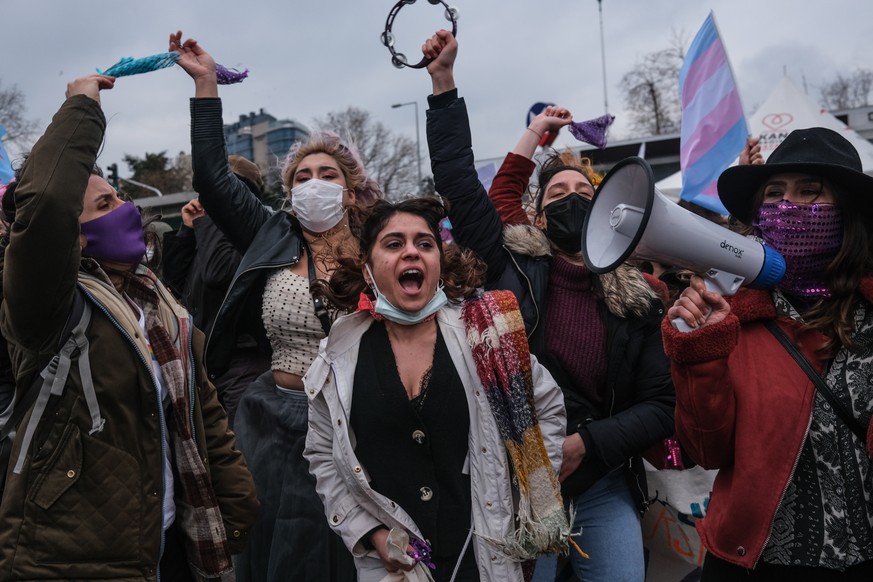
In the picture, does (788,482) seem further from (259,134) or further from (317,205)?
(259,134)

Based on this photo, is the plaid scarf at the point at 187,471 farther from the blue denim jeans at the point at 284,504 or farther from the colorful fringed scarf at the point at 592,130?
the colorful fringed scarf at the point at 592,130

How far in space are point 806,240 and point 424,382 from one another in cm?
127

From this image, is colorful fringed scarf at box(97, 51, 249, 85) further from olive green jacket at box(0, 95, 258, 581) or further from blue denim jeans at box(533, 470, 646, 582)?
blue denim jeans at box(533, 470, 646, 582)

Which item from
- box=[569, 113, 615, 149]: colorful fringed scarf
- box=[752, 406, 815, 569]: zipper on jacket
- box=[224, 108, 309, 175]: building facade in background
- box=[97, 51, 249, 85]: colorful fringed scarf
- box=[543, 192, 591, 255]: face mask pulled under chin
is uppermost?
box=[224, 108, 309, 175]: building facade in background

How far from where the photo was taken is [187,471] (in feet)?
7.98

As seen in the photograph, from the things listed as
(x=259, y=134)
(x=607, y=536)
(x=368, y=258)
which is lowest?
(x=607, y=536)

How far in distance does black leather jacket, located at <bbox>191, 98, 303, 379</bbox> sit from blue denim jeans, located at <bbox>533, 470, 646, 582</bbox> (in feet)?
5.29

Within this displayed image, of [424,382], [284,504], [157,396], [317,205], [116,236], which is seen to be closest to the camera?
[157,396]

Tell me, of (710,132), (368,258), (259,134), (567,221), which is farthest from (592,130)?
(259,134)

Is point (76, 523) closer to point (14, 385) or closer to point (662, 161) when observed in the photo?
point (14, 385)

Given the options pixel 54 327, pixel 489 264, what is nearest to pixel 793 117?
pixel 489 264

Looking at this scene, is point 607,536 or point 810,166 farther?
point 607,536

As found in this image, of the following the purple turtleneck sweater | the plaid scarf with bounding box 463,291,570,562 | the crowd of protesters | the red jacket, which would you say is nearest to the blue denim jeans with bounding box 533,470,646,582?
the crowd of protesters

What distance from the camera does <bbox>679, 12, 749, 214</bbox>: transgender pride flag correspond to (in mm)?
4824
